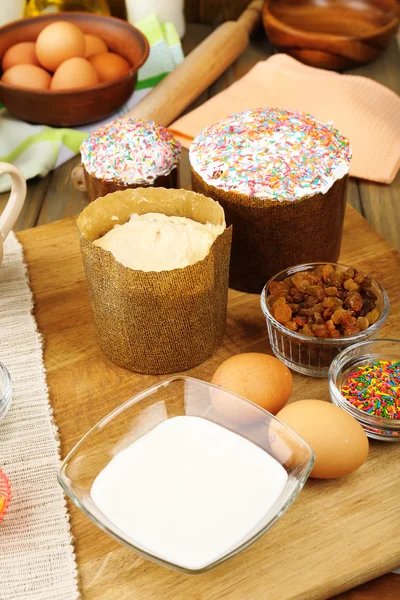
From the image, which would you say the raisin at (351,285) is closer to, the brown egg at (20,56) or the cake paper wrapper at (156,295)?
the cake paper wrapper at (156,295)

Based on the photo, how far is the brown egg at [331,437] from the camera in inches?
39.4

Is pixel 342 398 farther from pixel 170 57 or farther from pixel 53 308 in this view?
pixel 170 57

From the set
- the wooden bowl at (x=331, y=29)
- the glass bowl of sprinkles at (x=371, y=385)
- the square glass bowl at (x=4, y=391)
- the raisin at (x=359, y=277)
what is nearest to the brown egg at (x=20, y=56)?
the wooden bowl at (x=331, y=29)

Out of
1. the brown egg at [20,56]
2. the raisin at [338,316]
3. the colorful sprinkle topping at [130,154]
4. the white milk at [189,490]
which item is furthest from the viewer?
the brown egg at [20,56]

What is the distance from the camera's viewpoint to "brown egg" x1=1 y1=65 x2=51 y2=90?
182 centimetres

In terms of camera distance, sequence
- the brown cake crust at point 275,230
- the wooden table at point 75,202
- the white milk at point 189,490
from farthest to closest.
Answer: the wooden table at point 75,202, the brown cake crust at point 275,230, the white milk at point 189,490

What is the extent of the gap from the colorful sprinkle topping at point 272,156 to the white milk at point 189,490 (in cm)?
44

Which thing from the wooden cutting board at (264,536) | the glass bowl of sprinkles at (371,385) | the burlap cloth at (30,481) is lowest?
the wooden cutting board at (264,536)

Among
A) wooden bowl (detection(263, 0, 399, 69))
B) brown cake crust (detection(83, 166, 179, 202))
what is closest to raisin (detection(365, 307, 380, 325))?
brown cake crust (detection(83, 166, 179, 202))

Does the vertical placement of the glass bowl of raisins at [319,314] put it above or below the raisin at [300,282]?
below

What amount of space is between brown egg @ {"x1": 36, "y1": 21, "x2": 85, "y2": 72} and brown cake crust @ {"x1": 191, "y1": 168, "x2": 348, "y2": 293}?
698mm

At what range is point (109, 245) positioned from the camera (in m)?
1.21

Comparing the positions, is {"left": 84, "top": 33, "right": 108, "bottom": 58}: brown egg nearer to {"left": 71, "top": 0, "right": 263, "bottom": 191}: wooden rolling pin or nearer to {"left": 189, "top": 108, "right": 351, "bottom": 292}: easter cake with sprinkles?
{"left": 71, "top": 0, "right": 263, "bottom": 191}: wooden rolling pin

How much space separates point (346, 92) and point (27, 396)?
47.1 inches
